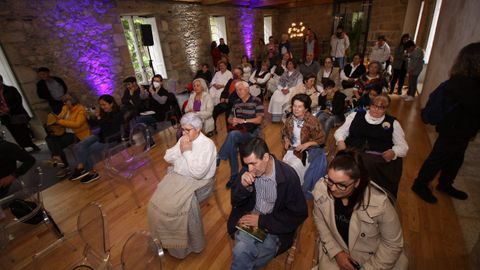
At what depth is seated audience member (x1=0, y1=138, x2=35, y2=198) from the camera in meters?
2.33

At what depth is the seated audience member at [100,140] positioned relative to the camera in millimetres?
3356

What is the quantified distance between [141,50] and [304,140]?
247 inches

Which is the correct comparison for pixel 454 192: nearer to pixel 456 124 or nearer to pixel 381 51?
pixel 456 124

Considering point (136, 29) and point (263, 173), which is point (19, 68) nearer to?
point (136, 29)

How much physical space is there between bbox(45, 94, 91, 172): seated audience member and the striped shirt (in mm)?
2995

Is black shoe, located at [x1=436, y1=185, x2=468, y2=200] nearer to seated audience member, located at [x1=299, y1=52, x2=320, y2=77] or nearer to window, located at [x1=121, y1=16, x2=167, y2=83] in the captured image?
seated audience member, located at [x1=299, y1=52, x2=320, y2=77]

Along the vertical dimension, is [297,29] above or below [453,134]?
above

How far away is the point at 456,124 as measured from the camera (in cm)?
210

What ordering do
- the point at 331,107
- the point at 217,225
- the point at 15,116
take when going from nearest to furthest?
the point at 217,225 → the point at 331,107 → the point at 15,116

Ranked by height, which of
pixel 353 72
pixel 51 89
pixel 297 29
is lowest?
pixel 353 72

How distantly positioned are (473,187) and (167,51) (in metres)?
7.31

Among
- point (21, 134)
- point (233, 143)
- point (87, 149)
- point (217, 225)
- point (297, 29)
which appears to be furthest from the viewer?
point (297, 29)

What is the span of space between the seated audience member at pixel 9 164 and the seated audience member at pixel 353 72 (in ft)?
16.3

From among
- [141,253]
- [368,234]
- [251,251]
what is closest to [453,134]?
[368,234]
